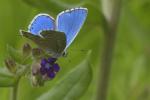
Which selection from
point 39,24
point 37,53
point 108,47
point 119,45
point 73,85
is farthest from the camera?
point 119,45

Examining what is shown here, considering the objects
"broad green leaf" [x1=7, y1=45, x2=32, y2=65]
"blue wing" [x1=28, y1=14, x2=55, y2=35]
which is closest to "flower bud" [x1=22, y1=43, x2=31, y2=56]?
"broad green leaf" [x1=7, y1=45, x2=32, y2=65]

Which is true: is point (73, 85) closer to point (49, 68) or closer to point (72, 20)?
point (49, 68)

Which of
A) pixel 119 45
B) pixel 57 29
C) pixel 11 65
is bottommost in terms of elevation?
pixel 119 45

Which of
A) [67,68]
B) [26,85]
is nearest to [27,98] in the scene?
[26,85]

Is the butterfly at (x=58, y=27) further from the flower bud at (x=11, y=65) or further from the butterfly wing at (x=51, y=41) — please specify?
the flower bud at (x=11, y=65)

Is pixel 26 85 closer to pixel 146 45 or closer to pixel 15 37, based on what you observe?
pixel 15 37

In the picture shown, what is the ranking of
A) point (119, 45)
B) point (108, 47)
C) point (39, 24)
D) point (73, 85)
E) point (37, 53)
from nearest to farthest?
point (39, 24)
point (37, 53)
point (73, 85)
point (108, 47)
point (119, 45)

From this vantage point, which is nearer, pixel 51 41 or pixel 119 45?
pixel 51 41

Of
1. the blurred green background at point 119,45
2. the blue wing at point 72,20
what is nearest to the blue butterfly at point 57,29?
the blue wing at point 72,20

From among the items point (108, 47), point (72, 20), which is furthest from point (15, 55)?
point (108, 47)
